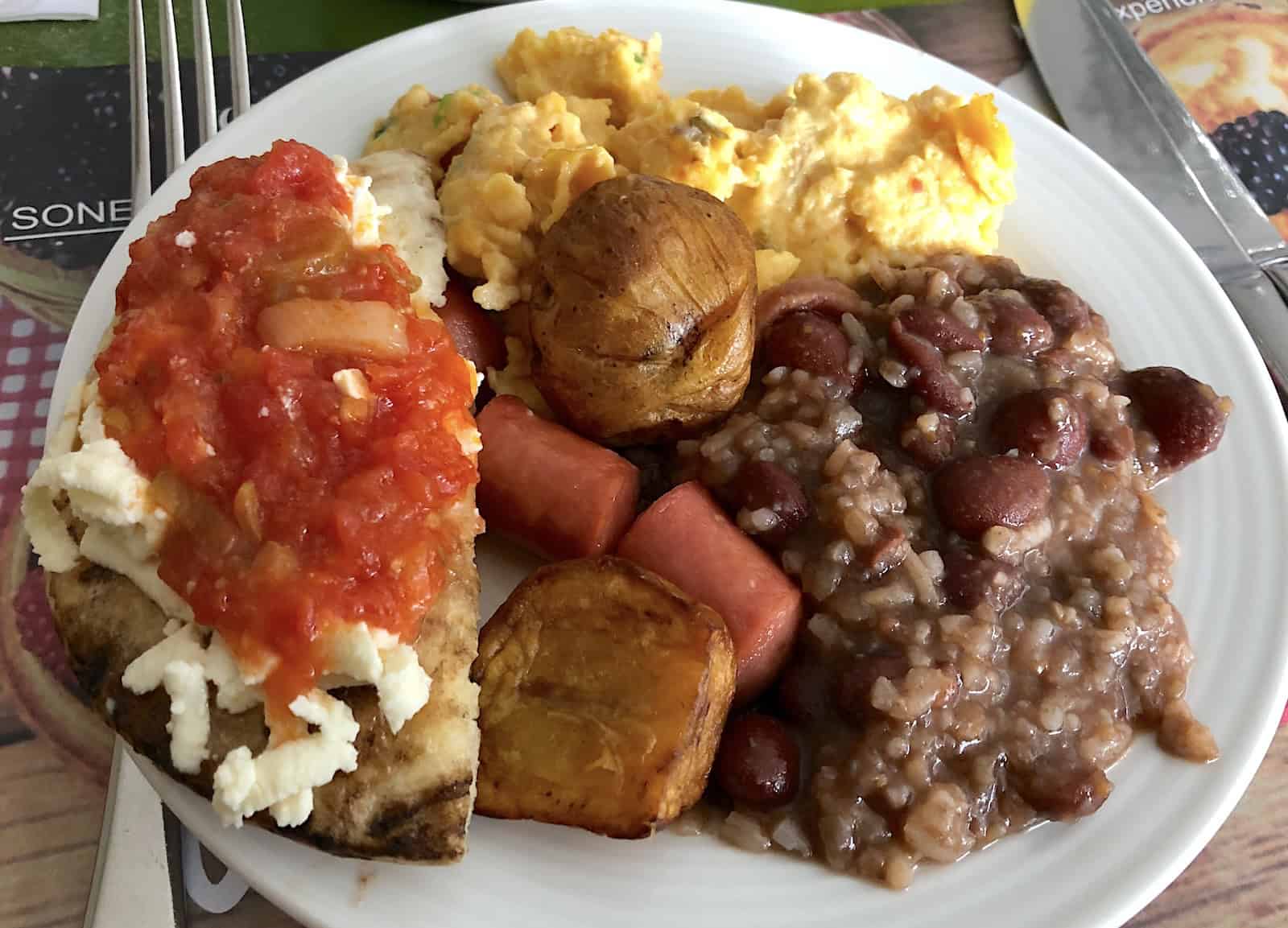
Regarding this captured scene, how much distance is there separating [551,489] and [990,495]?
1.06 meters

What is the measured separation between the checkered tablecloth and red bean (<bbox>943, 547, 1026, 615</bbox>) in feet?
8.39

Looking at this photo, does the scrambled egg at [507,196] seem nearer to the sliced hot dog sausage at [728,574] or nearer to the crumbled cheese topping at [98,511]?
the sliced hot dog sausage at [728,574]

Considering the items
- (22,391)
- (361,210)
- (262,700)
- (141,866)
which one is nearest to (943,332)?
(361,210)

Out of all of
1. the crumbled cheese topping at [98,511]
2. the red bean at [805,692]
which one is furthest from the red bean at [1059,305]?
the crumbled cheese topping at [98,511]

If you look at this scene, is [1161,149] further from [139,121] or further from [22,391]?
[22,391]

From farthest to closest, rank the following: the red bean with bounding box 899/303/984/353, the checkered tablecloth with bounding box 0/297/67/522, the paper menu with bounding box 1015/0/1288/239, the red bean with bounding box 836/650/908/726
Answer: the paper menu with bounding box 1015/0/1288/239, the checkered tablecloth with bounding box 0/297/67/522, the red bean with bounding box 899/303/984/353, the red bean with bounding box 836/650/908/726

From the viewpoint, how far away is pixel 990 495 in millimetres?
2404

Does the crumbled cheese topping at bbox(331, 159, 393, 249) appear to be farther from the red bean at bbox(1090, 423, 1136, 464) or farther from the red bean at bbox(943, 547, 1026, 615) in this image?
the red bean at bbox(1090, 423, 1136, 464)

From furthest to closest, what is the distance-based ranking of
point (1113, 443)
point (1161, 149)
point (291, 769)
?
point (1161, 149)
point (1113, 443)
point (291, 769)

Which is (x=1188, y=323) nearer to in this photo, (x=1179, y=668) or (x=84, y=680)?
(x=1179, y=668)

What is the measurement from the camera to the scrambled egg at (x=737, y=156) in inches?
110

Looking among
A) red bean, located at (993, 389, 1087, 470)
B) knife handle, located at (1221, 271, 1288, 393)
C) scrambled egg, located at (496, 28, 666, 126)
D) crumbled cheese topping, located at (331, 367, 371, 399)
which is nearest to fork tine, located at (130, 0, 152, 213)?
scrambled egg, located at (496, 28, 666, 126)

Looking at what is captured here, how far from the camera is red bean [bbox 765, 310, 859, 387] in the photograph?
8.80ft

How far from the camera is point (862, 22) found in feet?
13.6
